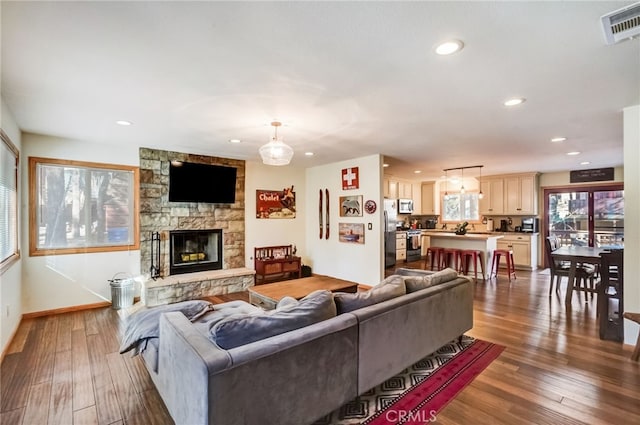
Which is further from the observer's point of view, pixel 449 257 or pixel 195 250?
pixel 449 257

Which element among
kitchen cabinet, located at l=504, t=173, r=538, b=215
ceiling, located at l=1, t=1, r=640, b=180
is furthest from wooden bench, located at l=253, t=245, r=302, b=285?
kitchen cabinet, located at l=504, t=173, r=538, b=215

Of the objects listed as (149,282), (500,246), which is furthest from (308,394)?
(500,246)

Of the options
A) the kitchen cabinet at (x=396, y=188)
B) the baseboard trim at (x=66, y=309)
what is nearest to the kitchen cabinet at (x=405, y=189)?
the kitchen cabinet at (x=396, y=188)

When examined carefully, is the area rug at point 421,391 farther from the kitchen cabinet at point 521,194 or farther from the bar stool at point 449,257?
the kitchen cabinet at point 521,194

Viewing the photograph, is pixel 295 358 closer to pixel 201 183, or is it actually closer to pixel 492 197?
pixel 201 183

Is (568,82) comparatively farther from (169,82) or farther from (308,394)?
(169,82)

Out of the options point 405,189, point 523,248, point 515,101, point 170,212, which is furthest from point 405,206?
point 170,212

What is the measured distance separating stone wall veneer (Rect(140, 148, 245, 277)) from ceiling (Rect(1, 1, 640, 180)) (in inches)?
38.4

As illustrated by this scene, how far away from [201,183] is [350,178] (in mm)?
2743

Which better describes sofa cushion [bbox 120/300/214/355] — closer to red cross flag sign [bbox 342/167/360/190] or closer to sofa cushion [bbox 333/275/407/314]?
sofa cushion [bbox 333/275/407/314]

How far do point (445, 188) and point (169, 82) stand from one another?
8467mm

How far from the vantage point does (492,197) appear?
318 inches

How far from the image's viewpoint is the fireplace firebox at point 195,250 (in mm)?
5230

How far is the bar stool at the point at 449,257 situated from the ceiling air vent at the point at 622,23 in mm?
5097
